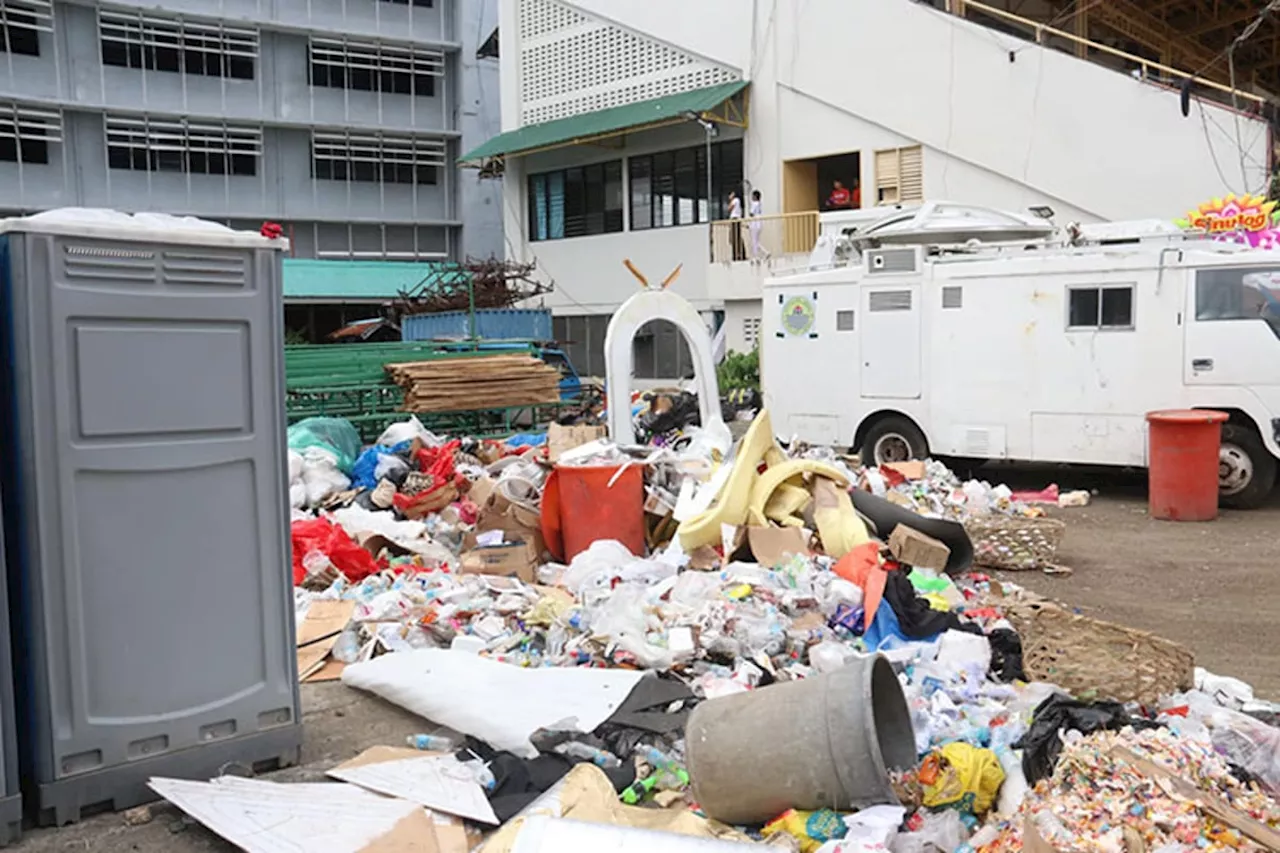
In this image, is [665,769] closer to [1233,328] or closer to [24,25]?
[1233,328]

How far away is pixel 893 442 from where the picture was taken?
12836 mm

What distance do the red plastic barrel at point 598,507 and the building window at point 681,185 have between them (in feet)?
57.1

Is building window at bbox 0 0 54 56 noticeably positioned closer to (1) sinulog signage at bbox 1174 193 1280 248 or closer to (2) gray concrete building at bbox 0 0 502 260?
(2) gray concrete building at bbox 0 0 502 260

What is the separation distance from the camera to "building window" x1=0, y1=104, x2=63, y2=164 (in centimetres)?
2941

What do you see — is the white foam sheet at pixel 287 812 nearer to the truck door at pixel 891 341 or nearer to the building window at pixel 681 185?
the truck door at pixel 891 341

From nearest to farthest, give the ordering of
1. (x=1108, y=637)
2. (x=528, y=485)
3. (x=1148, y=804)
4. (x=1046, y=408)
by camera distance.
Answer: (x=1148, y=804) → (x=1108, y=637) → (x=528, y=485) → (x=1046, y=408)

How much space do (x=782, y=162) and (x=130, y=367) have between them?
69.9 ft

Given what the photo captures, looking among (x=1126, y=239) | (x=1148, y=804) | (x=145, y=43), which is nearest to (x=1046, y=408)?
(x=1126, y=239)

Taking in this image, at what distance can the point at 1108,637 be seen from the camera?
5.04 m

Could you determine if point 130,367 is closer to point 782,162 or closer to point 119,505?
point 119,505

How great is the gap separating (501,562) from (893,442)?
21.9 ft

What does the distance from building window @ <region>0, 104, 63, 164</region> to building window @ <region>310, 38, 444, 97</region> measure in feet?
24.0

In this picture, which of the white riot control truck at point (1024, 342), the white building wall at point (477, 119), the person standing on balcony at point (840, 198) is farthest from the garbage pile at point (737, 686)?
the white building wall at point (477, 119)

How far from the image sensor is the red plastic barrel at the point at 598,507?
7914mm
